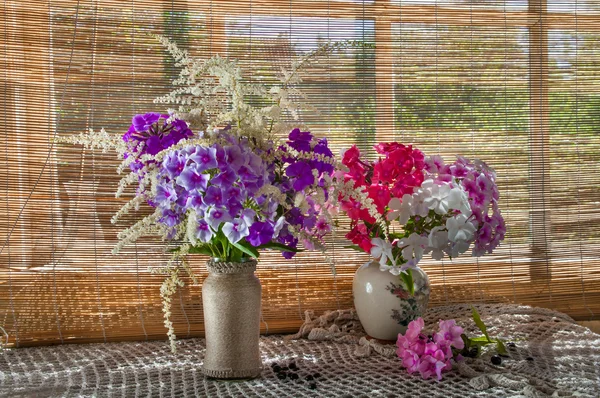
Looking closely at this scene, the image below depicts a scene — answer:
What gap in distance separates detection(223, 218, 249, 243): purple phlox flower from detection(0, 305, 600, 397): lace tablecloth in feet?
A: 0.91

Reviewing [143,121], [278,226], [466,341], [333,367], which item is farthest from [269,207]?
[466,341]

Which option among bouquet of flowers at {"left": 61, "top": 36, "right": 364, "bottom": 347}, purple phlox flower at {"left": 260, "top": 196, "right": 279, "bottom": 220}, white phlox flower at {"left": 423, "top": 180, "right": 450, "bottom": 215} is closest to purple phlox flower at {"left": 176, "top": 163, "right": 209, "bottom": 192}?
bouquet of flowers at {"left": 61, "top": 36, "right": 364, "bottom": 347}

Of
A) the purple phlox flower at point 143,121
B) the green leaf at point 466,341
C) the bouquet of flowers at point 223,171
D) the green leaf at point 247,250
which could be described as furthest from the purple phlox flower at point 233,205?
the green leaf at point 466,341

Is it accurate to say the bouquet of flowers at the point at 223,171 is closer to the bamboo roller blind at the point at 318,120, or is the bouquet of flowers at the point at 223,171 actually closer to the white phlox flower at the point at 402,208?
the white phlox flower at the point at 402,208

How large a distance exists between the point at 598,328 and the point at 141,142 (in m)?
1.24

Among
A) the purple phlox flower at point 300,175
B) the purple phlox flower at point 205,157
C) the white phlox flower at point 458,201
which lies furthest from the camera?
the white phlox flower at point 458,201

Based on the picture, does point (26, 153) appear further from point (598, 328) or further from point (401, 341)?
point (598, 328)

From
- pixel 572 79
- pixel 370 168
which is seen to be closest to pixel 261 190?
pixel 370 168

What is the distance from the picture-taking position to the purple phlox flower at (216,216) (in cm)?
115

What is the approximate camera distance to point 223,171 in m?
1.14

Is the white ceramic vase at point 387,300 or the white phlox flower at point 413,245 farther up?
the white phlox flower at point 413,245

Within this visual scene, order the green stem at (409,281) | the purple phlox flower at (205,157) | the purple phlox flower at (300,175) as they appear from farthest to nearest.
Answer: the green stem at (409,281)
the purple phlox flower at (300,175)
the purple phlox flower at (205,157)

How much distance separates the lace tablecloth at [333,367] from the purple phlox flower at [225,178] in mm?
370

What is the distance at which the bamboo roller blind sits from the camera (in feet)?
5.05
